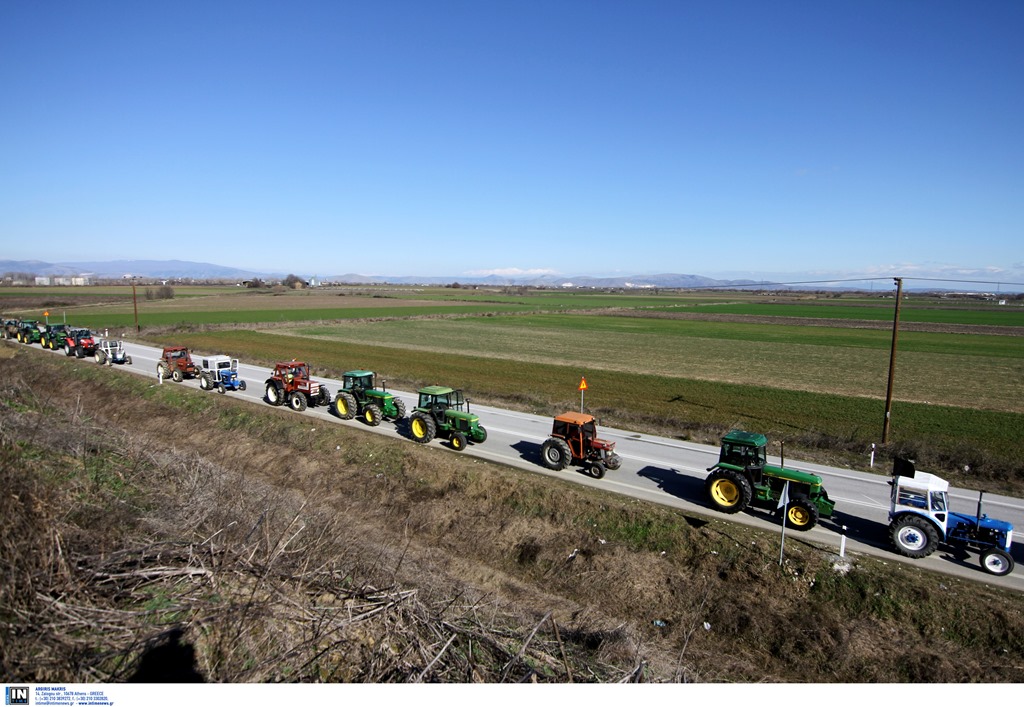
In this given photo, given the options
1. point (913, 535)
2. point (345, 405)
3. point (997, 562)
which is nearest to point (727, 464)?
point (913, 535)

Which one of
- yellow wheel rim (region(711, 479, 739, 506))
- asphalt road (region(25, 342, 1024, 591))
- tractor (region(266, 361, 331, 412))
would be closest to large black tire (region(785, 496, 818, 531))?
asphalt road (region(25, 342, 1024, 591))

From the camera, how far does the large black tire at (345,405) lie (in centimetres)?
2409

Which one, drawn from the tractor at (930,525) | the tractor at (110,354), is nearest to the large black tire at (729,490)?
the tractor at (930,525)

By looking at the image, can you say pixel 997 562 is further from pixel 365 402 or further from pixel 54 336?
pixel 54 336

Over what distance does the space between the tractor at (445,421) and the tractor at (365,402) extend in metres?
2.29

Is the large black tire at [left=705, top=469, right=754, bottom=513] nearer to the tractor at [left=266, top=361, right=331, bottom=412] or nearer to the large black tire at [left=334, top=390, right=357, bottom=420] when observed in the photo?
the large black tire at [left=334, top=390, right=357, bottom=420]

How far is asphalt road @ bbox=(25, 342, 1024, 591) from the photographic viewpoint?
13.4m

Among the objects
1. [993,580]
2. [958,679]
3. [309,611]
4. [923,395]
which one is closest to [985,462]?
[993,580]

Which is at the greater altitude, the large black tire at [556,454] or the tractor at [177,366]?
the tractor at [177,366]

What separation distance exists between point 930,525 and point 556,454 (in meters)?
10.0

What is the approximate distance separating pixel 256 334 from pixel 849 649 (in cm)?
5921

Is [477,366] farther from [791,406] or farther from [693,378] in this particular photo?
[791,406]

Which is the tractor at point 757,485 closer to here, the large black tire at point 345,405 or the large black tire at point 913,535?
the large black tire at point 913,535

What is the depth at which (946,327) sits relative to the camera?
75.2 meters
